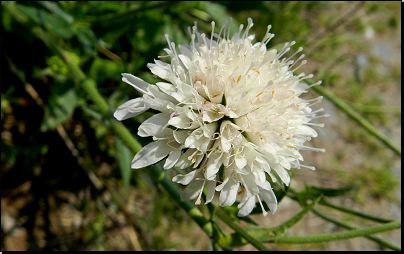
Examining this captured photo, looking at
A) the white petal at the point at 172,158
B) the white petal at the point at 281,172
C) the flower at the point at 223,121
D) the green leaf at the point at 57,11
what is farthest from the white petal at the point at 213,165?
the green leaf at the point at 57,11

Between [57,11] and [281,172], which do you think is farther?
[57,11]

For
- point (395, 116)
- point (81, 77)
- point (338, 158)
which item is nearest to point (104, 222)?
point (81, 77)

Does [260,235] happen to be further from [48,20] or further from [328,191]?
[48,20]

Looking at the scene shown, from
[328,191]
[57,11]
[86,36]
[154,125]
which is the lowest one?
[328,191]

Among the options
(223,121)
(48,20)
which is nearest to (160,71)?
(223,121)

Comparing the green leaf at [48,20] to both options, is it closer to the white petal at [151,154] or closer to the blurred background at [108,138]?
the blurred background at [108,138]

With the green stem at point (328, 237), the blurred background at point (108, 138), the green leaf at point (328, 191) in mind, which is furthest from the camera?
the blurred background at point (108, 138)

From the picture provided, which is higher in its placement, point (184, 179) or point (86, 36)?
point (86, 36)

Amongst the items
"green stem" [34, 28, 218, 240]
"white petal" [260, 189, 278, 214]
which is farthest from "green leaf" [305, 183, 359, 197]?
"green stem" [34, 28, 218, 240]

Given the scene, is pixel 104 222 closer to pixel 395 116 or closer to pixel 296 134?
pixel 296 134
